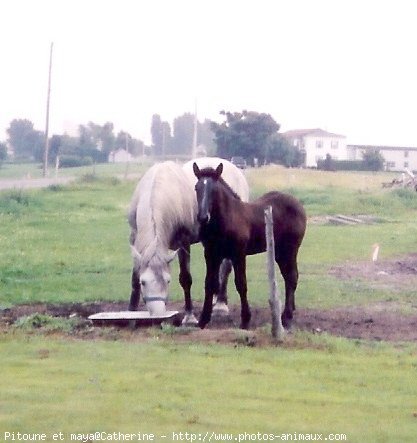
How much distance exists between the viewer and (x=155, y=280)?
1157 cm

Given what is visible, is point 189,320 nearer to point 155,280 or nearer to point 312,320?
point 155,280

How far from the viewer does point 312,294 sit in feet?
50.8

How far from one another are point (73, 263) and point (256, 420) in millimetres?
12639

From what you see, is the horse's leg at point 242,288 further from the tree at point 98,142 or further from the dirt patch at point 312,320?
the tree at point 98,142

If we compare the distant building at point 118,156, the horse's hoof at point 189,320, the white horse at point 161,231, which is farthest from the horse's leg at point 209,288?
the distant building at point 118,156

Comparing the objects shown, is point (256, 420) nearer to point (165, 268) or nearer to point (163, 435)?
point (163, 435)

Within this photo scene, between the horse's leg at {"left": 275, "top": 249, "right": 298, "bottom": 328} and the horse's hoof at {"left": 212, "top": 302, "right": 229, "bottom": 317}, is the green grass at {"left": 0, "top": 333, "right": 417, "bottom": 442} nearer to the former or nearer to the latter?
the horse's leg at {"left": 275, "top": 249, "right": 298, "bottom": 328}

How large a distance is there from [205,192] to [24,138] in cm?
9885

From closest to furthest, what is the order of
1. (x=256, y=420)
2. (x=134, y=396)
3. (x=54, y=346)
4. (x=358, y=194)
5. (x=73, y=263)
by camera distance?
(x=256, y=420) → (x=134, y=396) → (x=54, y=346) → (x=73, y=263) → (x=358, y=194)

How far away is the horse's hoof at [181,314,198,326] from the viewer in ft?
41.2

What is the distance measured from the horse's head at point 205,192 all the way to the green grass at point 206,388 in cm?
160

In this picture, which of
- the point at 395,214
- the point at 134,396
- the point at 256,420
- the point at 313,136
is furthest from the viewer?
the point at 313,136

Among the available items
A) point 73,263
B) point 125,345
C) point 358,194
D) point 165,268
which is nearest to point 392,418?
point 125,345

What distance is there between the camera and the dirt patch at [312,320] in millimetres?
11203
